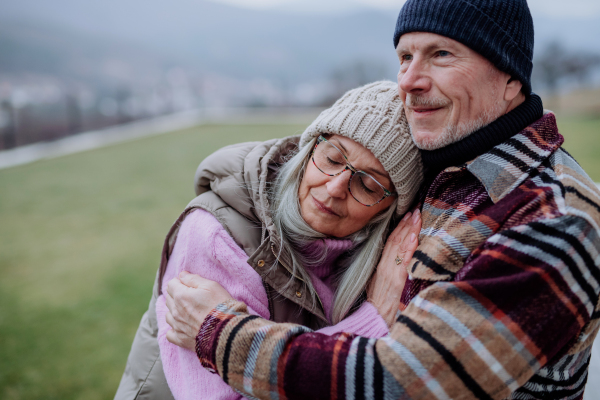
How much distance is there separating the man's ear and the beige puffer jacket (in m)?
1.10

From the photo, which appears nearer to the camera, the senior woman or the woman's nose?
the senior woman

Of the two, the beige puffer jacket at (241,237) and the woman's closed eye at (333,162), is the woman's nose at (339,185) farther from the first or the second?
the beige puffer jacket at (241,237)

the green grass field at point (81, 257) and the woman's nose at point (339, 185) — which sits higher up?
the woman's nose at point (339, 185)

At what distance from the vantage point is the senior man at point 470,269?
1.18 metres

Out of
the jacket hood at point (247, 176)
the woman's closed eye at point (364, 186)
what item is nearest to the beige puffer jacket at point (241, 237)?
the jacket hood at point (247, 176)

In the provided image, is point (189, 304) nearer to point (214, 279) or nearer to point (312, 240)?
point (214, 279)

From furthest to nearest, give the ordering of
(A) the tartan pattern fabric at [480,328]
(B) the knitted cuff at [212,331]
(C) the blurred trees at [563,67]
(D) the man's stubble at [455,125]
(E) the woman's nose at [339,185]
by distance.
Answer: (C) the blurred trees at [563,67], (E) the woman's nose at [339,185], (D) the man's stubble at [455,125], (B) the knitted cuff at [212,331], (A) the tartan pattern fabric at [480,328]

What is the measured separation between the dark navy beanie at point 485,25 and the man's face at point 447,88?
3 cm

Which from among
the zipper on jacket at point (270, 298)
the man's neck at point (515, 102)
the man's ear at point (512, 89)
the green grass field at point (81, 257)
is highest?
the man's ear at point (512, 89)

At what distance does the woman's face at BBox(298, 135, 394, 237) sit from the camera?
177 cm

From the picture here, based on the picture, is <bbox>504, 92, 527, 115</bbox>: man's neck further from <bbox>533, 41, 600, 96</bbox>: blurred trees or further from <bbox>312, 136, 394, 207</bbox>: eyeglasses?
<bbox>533, 41, 600, 96</bbox>: blurred trees

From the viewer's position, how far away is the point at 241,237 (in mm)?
1693

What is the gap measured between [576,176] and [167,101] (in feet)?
76.0

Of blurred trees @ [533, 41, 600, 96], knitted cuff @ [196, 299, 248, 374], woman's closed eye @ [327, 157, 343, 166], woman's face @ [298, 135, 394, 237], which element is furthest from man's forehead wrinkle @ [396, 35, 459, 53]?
blurred trees @ [533, 41, 600, 96]
